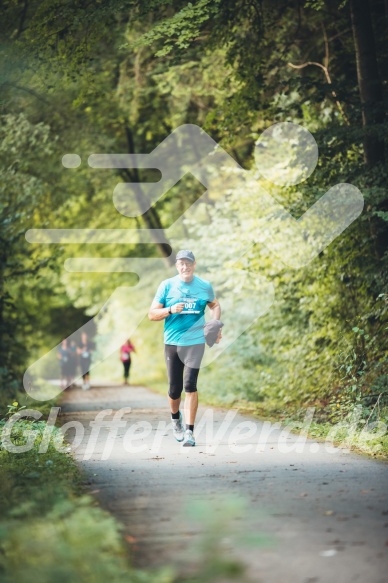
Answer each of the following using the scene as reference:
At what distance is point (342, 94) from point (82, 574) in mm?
10970

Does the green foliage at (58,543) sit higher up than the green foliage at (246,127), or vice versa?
the green foliage at (58,543)

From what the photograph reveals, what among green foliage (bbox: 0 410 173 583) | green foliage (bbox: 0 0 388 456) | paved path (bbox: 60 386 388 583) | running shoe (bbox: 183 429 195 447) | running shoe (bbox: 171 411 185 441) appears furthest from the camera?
green foliage (bbox: 0 0 388 456)

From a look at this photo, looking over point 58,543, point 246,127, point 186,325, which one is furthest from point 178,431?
point 246,127

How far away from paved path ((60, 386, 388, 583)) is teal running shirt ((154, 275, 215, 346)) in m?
1.27

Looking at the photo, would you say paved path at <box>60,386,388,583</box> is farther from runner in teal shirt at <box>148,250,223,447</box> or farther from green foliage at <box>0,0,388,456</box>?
green foliage at <box>0,0,388,456</box>

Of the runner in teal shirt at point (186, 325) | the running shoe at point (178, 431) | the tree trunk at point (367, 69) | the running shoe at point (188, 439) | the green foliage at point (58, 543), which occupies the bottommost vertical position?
the running shoe at point (178, 431)

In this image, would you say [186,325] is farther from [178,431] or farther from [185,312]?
[178,431]

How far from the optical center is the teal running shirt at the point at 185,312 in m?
10.7

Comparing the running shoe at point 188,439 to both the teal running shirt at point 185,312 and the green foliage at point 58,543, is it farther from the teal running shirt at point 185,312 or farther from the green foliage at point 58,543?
the green foliage at point 58,543

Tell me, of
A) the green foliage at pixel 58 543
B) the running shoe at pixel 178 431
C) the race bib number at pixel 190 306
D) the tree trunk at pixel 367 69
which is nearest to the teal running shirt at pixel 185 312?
the race bib number at pixel 190 306

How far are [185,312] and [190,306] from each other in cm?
10

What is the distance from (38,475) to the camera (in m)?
7.78

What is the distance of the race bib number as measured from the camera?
34.9 ft

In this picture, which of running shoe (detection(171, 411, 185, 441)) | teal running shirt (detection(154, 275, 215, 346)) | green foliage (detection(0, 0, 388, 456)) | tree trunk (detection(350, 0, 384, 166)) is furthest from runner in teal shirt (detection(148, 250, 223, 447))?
tree trunk (detection(350, 0, 384, 166))
